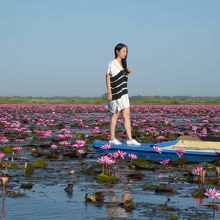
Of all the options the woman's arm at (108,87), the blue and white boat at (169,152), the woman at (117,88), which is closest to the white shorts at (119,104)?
the woman at (117,88)

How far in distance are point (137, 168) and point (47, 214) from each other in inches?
136

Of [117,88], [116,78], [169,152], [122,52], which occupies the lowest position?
[169,152]

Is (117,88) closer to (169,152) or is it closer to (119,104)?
(119,104)

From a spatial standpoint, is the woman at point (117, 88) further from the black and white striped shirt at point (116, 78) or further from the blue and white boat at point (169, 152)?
the blue and white boat at point (169, 152)

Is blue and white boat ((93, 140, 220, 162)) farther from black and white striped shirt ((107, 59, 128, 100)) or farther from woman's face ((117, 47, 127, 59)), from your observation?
woman's face ((117, 47, 127, 59))

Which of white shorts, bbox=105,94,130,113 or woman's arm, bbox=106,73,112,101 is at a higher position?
woman's arm, bbox=106,73,112,101

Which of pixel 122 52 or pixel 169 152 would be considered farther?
pixel 122 52

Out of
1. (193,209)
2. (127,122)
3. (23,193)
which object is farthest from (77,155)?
(193,209)

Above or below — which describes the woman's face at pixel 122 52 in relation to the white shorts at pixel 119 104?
above

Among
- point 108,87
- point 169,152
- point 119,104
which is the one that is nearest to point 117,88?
point 108,87

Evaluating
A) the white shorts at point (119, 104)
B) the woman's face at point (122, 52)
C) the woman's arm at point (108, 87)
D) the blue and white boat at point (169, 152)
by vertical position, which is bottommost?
the blue and white boat at point (169, 152)

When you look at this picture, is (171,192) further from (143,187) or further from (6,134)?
(6,134)

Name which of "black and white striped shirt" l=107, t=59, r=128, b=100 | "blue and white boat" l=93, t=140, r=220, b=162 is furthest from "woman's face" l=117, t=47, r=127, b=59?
"blue and white boat" l=93, t=140, r=220, b=162

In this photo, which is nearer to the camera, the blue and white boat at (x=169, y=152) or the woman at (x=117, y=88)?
the blue and white boat at (x=169, y=152)
